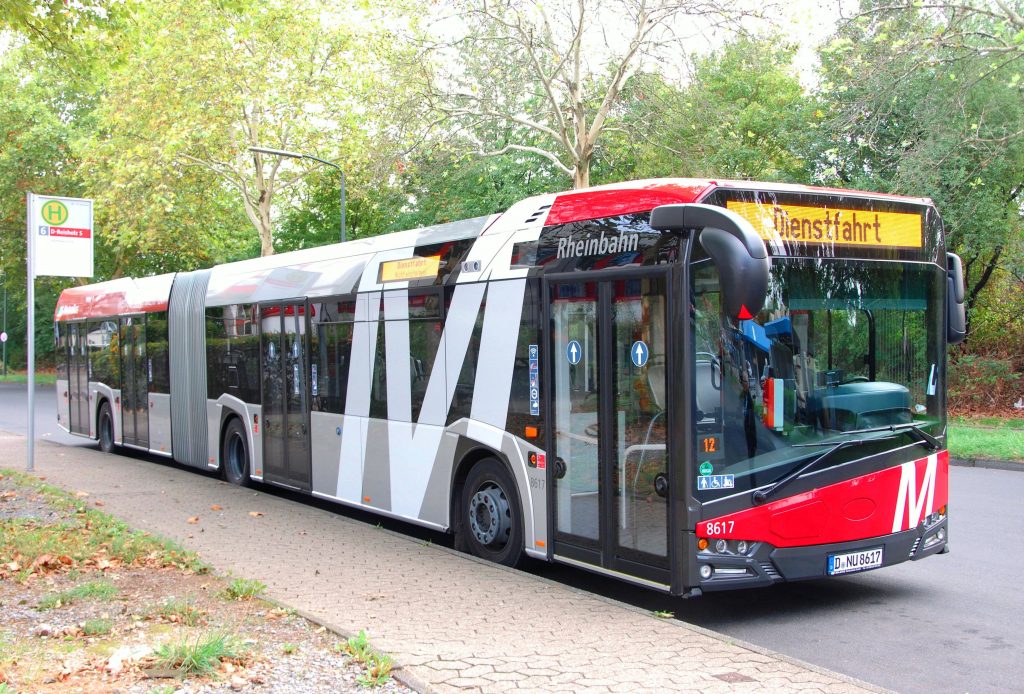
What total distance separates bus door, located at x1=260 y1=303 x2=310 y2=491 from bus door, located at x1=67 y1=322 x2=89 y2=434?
8.36 metres

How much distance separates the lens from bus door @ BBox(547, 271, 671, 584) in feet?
22.0

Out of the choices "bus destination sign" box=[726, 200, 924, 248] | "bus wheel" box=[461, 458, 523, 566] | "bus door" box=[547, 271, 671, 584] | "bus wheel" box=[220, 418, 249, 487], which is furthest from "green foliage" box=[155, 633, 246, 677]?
"bus wheel" box=[220, 418, 249, 487]

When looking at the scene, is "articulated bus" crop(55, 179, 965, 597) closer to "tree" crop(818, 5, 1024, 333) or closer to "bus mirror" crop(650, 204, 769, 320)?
"bus mirror" crop(650, 204, 769, 320)

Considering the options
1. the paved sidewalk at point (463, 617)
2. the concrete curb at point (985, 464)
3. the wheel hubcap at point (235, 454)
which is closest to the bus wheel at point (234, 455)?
the wheel hubcap at point (235, 454)

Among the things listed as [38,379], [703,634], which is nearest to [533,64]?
[703,634]

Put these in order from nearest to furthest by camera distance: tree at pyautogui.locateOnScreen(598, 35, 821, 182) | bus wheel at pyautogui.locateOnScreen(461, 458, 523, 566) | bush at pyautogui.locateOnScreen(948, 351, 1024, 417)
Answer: bus wheel at pyautogui.locateOnScreen(461, 458, 523, 566)
tree at pyautogui.locateOnScreen(598, 35, 821, 182)
bush at pyautogui.locateOnScreen(948, 351, 1024, 417)

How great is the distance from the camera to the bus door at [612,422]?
22.0ft

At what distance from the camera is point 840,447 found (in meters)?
6.71

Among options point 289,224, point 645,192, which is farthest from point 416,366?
point 289,224

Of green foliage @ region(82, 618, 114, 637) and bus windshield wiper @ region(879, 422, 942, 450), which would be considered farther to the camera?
bus windshield wiper @ region(879, 422, 942, 450)

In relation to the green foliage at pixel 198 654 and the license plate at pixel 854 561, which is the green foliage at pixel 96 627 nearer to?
the green foliage at pixel 198 654

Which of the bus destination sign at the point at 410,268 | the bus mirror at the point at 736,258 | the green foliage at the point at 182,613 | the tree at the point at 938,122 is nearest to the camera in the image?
the bus mirror at the point at 736,258

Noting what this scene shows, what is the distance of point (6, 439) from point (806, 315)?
65.5 ft

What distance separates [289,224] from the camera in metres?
43.4
